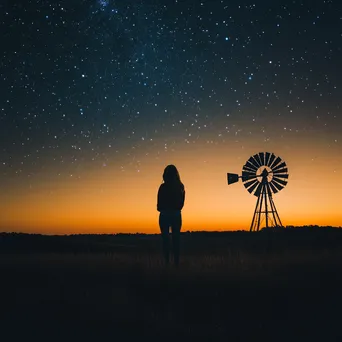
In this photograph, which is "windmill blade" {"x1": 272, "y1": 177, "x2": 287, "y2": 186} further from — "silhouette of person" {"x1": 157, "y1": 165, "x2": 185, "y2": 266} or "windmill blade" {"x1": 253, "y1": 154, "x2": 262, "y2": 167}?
"silhouette of person" {"x1": 157, "y1": 165, "x2": 185, "y2": 266}

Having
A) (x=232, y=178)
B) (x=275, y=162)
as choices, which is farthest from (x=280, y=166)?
(x=232, y=178)

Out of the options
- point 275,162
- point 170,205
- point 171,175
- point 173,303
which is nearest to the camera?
point 173,303

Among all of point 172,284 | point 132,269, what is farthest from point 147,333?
point 132,269

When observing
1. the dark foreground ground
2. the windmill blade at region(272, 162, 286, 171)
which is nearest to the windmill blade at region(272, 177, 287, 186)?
the windmill blade at region(272, 162, 286, 171)

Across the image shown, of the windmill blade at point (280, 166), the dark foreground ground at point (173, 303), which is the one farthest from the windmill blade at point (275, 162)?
the dark foreground ground at point (173, 303)

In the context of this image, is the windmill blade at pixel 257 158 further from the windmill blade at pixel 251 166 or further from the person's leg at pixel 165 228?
the person's leg at pixel 165 228

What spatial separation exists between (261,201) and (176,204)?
14.8 meters

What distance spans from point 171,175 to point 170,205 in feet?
1.97

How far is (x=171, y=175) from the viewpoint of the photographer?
870 centimetres

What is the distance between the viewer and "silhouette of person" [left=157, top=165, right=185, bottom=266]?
8.59m

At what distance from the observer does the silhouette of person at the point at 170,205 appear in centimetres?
859

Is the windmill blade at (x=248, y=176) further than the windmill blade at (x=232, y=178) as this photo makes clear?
Yes

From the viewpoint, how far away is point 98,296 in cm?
555

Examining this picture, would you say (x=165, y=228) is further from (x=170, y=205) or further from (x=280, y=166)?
(x=280, y=166)
